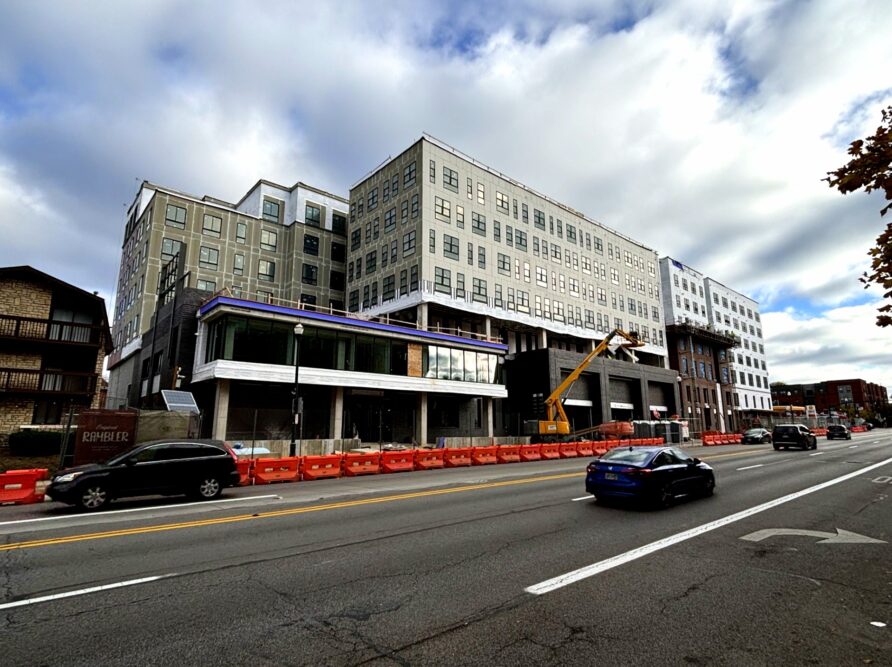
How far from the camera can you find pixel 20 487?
43.5 feet

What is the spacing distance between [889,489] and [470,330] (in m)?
34.9

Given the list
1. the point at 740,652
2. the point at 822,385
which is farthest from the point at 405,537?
the point at 822,385

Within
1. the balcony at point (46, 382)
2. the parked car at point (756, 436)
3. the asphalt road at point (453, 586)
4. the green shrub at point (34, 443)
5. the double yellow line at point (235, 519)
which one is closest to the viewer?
the asphalt road at point (453, 586)

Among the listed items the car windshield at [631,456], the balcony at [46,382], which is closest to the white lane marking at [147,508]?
the car windshield at [631,456]

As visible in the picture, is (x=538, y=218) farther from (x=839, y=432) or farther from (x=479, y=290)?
(x=839, y=432)

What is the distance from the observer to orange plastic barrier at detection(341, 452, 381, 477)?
19.5m

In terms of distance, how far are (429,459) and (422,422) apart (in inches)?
575

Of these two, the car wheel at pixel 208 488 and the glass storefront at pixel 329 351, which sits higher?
the glass storefront at pixel 329 351

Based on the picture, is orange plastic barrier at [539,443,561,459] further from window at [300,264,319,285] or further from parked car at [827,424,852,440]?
parked car at [827,424,852,440]

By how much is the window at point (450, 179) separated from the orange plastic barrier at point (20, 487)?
3740 cm

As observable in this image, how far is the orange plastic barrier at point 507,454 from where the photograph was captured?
26.3 metres

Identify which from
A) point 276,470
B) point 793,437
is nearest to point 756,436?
point 793,437

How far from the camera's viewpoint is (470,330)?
154 ft

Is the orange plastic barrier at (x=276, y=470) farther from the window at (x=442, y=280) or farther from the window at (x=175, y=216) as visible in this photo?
the window at (x=175, y=216)
